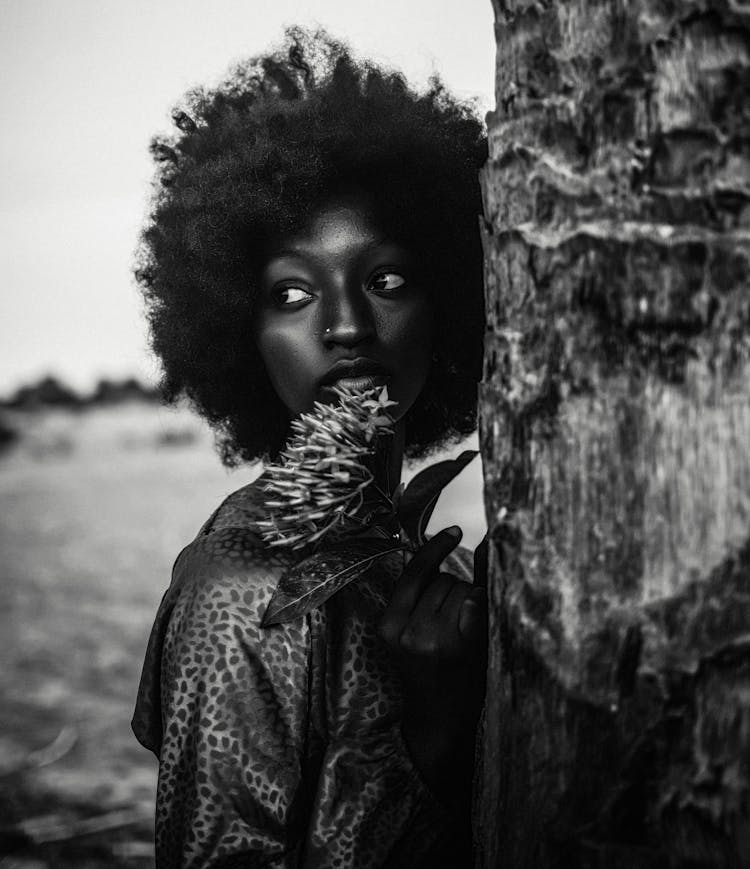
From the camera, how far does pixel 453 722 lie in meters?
1.50

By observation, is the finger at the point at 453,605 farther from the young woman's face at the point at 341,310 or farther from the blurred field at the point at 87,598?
the blurred field at the point at 87,598

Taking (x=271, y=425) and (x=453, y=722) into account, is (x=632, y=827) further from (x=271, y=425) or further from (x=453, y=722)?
(x=271, y=425)

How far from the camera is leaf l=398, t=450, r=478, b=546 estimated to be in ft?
4.78

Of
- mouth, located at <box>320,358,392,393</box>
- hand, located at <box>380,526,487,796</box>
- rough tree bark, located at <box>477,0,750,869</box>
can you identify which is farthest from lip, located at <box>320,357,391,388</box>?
rough tree bark, located at <box>477,0,750,869</box>

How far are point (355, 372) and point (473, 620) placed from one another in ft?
1.68

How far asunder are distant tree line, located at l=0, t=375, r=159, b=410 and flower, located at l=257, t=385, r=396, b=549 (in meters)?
7.80

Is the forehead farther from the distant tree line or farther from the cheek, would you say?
the distant tree line

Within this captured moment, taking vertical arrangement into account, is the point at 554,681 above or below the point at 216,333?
below

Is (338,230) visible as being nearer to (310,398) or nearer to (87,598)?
(310,398)

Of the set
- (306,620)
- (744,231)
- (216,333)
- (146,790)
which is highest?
(216,333)

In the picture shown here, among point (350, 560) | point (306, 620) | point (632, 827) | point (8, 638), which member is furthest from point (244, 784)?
point (8, 638)

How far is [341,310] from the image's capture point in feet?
5.42

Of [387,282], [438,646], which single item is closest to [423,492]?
[438,646]

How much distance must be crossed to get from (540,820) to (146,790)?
355 centimetres
